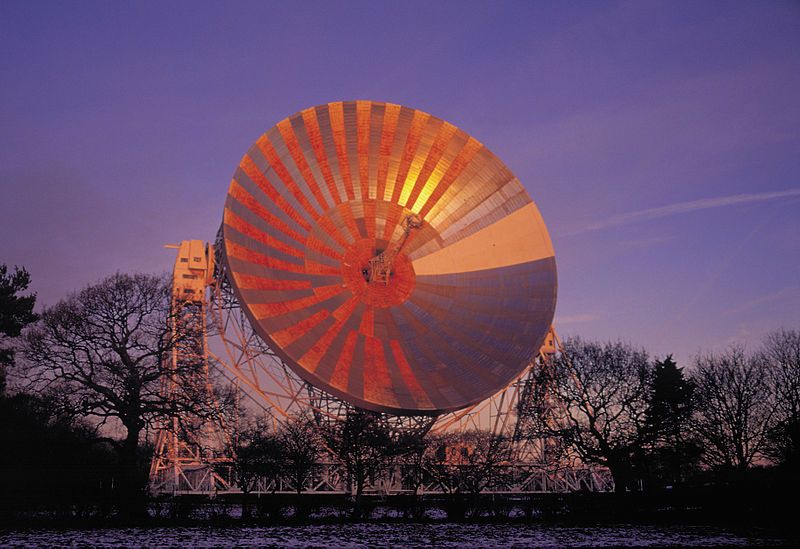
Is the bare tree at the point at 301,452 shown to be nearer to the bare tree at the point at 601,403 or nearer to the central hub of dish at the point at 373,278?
the central hub of dish at the point at 373,278

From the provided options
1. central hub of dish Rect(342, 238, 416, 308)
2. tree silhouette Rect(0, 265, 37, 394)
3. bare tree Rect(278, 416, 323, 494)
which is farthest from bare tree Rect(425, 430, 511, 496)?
tree silhouette Rect(0, 265, 37, 394)

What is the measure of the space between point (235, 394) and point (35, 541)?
18.9 metres

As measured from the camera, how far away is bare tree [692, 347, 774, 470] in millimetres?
41156

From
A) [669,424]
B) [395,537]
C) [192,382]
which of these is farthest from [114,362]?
[669,424]

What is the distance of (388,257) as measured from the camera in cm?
3647

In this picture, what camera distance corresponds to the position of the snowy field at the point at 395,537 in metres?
18.8

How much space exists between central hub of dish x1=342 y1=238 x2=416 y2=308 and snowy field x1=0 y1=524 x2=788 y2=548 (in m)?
12.8

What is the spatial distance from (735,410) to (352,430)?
81.5 ft

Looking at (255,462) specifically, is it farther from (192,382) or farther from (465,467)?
(465,467)

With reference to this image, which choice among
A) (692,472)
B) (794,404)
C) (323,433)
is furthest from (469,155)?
(692,472)

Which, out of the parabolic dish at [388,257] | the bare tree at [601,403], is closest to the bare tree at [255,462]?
the parabolic dish at [388,257]

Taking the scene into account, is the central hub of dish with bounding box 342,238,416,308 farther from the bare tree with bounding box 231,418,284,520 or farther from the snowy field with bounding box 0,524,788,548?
the snowy field with bounding box 0,524,788,548

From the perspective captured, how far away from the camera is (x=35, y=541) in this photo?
18.9 m

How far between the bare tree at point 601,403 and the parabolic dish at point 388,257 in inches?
276
